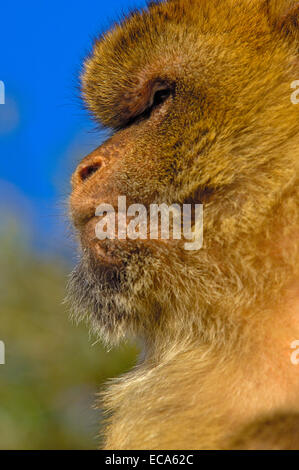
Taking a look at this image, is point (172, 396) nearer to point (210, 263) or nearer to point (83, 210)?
point (210, 263)

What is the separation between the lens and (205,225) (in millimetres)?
2211

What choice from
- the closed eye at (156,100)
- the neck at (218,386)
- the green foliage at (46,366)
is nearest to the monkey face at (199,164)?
the closed eye at (156,100)

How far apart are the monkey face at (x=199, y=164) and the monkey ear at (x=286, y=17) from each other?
2 cm

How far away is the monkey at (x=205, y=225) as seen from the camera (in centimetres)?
206

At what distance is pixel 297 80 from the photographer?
7.21ft

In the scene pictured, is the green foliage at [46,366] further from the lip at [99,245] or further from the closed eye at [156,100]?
the closed eye at [156,100]

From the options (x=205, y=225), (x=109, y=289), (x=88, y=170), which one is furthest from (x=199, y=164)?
(x=109, y=289)

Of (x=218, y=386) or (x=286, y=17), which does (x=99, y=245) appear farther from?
(x=286, y=17)

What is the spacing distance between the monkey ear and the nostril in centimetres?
85

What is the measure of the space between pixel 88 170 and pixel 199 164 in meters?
0.48

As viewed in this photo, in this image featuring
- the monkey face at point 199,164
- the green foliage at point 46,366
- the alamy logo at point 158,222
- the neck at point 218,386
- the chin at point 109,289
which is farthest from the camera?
the green foliage at point 46,366

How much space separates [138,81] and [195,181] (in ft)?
1.85

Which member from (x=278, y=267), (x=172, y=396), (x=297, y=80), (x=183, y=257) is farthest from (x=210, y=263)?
(x=297, y=80)

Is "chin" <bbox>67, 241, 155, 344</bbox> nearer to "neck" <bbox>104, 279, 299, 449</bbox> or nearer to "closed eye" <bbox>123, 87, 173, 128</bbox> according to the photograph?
"neck" <bbox>104, 279, 299, 449</bbox>
